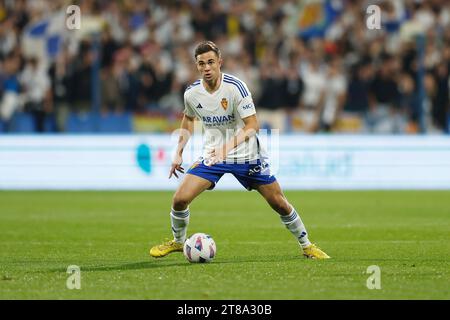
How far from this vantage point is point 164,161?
22.8 meters

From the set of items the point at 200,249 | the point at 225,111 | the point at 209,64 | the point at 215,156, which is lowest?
the point at 200,249

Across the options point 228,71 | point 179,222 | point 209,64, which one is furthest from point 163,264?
point 228,71

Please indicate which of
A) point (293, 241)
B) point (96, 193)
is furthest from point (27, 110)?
point (293, 241)

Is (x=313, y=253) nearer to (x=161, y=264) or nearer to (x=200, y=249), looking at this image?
(x=200, y=249)

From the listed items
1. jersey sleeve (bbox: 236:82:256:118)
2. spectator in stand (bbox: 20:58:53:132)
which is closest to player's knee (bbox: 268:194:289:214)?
jersey sleeve (bbox: 236:82:256:118)

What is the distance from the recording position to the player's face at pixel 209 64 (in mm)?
10633

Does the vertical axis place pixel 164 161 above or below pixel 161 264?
above

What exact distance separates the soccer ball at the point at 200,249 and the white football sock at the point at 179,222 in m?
0.35

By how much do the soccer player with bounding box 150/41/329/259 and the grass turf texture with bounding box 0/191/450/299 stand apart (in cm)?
59

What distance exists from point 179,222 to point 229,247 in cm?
149

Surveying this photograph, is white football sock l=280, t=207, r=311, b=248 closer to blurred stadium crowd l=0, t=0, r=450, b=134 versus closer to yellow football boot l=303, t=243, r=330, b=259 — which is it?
yellow football boot l=303, t=243, r=330, b=259

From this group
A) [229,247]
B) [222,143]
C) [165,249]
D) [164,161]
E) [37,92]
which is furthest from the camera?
[37,92]

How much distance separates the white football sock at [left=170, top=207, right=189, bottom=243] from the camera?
1106 cm
